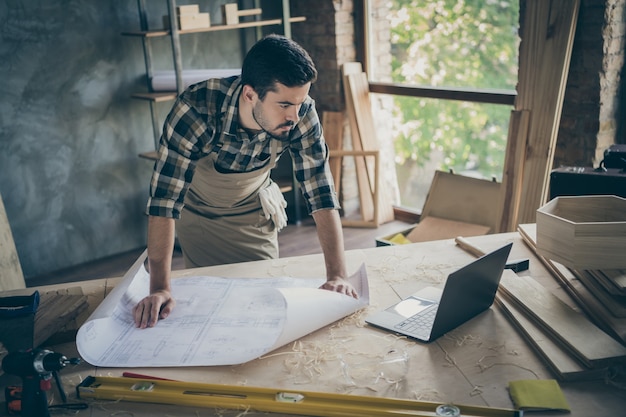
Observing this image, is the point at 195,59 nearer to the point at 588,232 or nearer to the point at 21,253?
the point at 21,253

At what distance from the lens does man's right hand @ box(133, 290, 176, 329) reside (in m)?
1.87

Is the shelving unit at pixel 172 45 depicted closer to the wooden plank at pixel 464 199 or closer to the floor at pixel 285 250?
the floor at pixel 285 250

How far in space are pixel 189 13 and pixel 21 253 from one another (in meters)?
1.93

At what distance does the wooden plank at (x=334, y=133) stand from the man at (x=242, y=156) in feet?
8.82

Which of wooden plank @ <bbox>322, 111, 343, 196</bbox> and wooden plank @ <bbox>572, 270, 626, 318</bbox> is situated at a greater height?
wooden plank @ <bbox>572, 270, 626, 318</bbox>

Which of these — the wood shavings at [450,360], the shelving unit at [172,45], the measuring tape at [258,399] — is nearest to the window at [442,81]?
the shelving unit at [172,45]

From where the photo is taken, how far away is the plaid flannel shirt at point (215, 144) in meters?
2.08

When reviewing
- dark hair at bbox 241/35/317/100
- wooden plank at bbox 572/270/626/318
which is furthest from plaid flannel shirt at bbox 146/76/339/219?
wooden plank at bbox 572/270/626/318

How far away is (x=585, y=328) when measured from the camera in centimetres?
168

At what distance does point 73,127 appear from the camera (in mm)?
4578

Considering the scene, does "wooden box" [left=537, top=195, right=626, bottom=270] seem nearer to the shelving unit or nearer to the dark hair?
the dark hair

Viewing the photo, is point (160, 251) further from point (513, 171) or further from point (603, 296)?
point (513, 171)

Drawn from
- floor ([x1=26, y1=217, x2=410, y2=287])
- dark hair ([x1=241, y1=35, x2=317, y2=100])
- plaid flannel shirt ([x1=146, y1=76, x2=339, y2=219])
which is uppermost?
dark hair ([x1=241, y1=35, x2=317, y2=100])

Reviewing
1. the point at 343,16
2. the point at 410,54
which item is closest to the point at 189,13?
the point at 343,16
